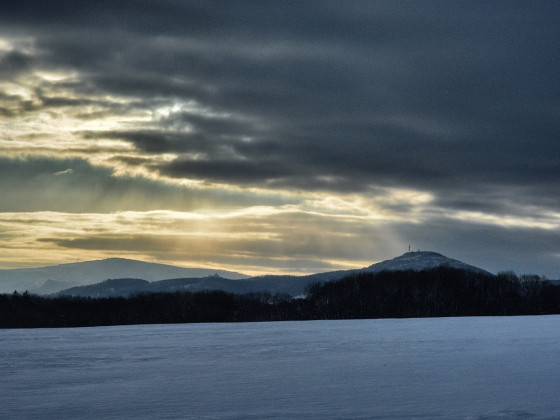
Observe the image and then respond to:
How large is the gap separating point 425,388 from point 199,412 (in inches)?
265

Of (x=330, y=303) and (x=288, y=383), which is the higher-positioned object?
(x=330, y=303)

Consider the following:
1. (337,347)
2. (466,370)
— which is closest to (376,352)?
(337,347)

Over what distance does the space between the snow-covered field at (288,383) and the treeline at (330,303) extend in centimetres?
8685

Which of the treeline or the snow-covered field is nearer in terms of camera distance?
the snow-covered field

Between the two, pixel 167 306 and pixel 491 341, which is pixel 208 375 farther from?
pixel 167 306

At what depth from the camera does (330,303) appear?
12538 centimetres

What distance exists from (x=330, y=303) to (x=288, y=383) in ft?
354

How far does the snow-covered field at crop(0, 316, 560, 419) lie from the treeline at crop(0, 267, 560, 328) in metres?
86.8

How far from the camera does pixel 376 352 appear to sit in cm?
2950

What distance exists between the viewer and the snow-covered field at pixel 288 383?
14.0m

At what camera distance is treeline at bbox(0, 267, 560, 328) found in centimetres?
11606

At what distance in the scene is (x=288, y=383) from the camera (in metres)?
18.7

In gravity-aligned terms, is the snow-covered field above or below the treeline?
below

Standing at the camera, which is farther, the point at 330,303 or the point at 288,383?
the point at 330,303
